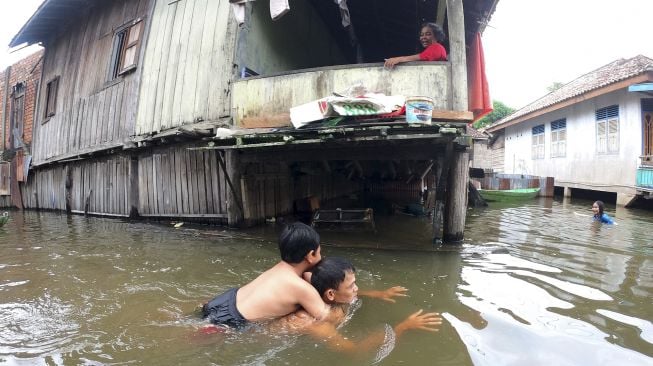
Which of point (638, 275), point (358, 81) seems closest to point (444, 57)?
point (358, 81)

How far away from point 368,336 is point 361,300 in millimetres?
769

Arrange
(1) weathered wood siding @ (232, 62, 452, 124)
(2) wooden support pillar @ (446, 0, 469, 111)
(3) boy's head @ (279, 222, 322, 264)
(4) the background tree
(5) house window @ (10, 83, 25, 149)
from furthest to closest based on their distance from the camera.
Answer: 1. (4) the background tree
2. (5) house window @ (10, 83, 25, 149)
3. (1) weathered wood siding @ (232, 62, 452, 124)
4. (2) wooden support pillar @ (446, 0, 469, 111)
5. (3) boy's head @ (279, 222, 322, 264)

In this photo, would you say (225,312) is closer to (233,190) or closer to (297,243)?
(297,243)

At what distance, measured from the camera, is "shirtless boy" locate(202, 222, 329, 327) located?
9.65 feet

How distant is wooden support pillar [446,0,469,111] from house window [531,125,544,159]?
51.9 ft

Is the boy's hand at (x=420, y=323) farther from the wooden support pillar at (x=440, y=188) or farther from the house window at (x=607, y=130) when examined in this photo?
the house window at (x=607, y=130)

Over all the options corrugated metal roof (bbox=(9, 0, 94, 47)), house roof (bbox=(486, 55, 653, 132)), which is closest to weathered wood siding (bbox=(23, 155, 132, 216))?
corrugated metal roof (bbox=(9, 0, 94, 47))

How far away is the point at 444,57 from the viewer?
239 inches

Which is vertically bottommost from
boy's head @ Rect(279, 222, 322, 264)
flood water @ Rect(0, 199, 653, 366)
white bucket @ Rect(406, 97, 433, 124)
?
flood water @ Rect(0, 199, 653, 366)

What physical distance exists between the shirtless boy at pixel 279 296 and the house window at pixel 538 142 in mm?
19558

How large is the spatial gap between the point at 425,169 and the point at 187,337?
369 inches

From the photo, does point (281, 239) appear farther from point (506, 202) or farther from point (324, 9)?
point (506, 202)

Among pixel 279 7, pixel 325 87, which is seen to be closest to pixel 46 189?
pixel 325 87

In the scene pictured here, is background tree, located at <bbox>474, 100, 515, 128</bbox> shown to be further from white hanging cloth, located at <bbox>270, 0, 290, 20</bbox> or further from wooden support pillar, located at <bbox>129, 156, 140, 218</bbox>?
white hanging cloth, located at <bbox>270, 0, 290, 20</bbox>
